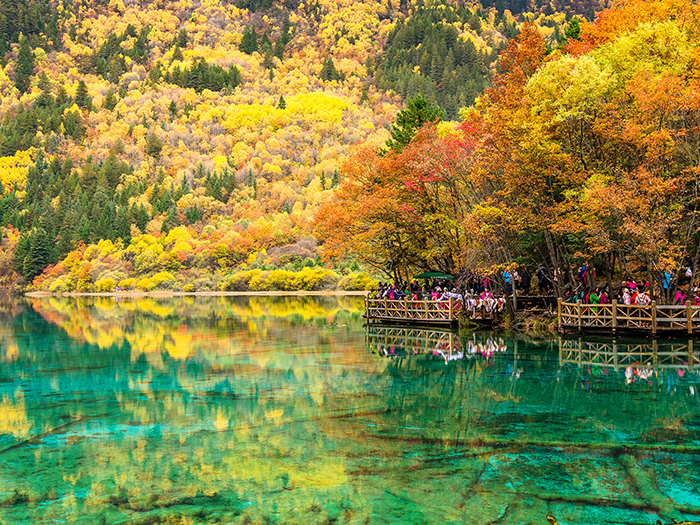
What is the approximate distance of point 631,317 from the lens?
2531cm

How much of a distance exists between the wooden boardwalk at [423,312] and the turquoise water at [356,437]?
9.65 meters

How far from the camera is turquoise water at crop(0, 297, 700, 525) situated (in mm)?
8125

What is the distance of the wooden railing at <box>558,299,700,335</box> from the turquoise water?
2.68 meters

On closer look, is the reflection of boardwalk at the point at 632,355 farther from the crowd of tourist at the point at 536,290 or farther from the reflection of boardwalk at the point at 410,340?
the reflection of boardwalk at the point at 410,340

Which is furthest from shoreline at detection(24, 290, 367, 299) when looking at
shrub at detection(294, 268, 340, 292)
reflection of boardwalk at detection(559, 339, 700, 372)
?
reflection of boardwalk at detection(559, 339, 700, 372)

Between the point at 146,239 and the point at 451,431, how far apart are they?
104072 mm

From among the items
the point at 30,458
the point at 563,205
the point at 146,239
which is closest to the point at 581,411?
the point at 30,458

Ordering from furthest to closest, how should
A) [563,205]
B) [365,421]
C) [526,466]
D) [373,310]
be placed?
[373,310] → [563,205] → [365,421] → [526,466]

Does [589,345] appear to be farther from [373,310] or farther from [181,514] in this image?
[181,514]

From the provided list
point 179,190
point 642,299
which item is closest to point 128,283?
point 179,190

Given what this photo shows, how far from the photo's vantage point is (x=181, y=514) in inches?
312

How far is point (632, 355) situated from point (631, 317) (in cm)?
503

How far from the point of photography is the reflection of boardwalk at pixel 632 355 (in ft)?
61.7

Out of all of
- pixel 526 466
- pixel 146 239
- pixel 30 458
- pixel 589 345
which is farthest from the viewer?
pixel 146 239
